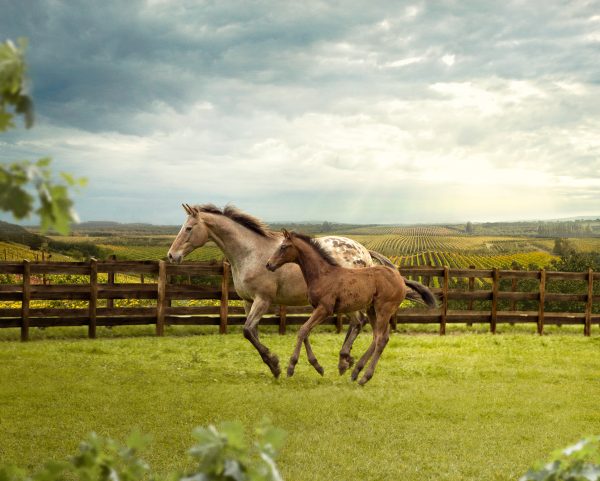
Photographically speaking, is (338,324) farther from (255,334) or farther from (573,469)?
(573,469)

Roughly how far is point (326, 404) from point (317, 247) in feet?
6.39

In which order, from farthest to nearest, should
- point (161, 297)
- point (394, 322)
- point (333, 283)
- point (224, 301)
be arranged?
1. point (394, 322)
2. point (224, 301)
3. point (161, 297)
4. point (333, 283)

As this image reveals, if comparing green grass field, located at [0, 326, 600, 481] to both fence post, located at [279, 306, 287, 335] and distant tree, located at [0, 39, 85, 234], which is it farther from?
→ distant tree, located at [0, 39, 85, 234]

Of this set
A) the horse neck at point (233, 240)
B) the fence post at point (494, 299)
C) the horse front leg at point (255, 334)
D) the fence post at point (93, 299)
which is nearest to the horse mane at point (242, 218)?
the horse neck at point (233, 240)

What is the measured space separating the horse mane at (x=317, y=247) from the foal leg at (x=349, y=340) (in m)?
1.28

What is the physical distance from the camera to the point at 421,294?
8.89 metres

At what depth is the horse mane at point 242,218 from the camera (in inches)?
357

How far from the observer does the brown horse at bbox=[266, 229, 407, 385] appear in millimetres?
7770

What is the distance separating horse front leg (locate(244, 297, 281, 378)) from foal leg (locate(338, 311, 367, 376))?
937 millimetres

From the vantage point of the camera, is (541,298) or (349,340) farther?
(541,298)

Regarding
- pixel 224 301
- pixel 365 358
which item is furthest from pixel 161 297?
pixel 365 358

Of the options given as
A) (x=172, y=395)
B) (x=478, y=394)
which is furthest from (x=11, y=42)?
(x=478, y=394)

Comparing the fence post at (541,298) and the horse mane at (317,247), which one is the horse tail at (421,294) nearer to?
the horse mane at (317,247)

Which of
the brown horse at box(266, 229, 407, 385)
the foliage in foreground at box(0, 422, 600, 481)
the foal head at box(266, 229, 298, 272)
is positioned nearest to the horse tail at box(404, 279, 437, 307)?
the brown horse at box(266, 229, 407, 385)
